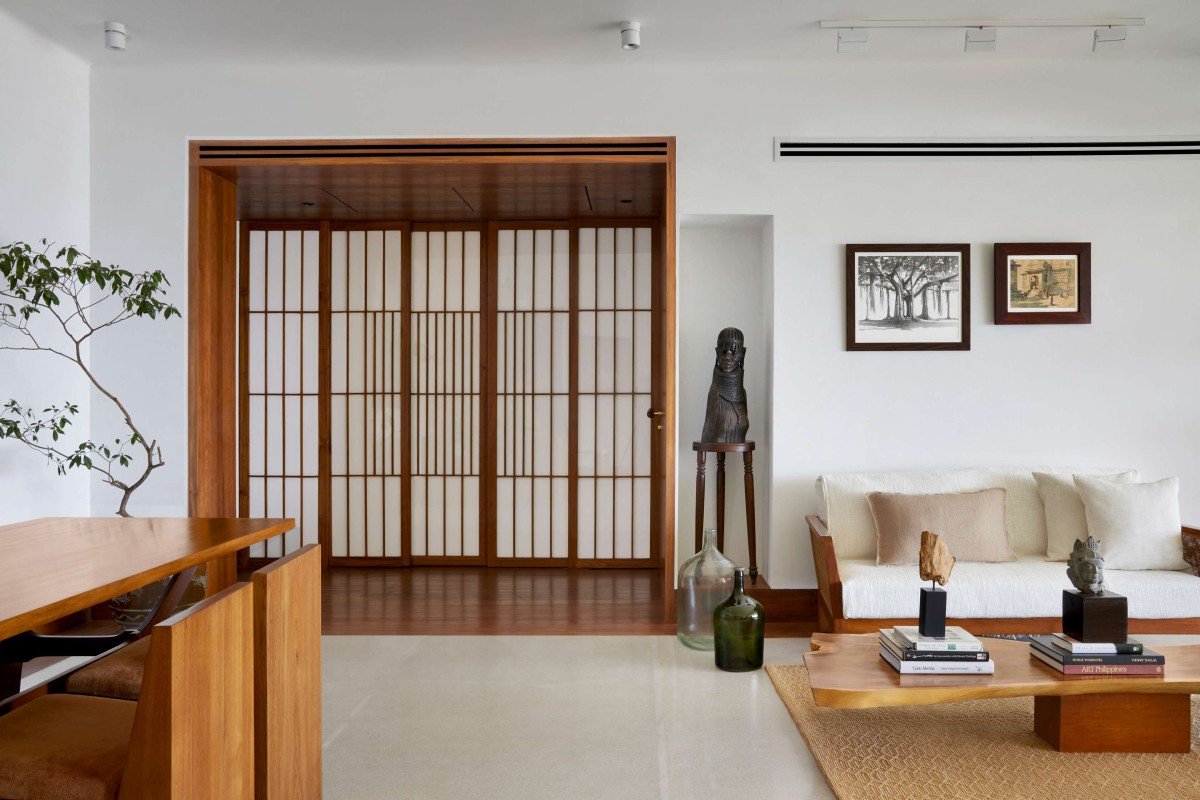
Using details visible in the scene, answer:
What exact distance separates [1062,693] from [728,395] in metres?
2.12

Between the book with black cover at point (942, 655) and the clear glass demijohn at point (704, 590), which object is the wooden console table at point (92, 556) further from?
the clear glass demijohn at point (704, 590)

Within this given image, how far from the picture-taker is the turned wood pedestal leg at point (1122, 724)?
2.60 m

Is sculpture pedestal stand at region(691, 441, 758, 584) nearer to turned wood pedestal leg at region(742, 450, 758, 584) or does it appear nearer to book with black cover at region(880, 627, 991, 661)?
turned wood pedestal leg at region(742, 450, 758, 584)

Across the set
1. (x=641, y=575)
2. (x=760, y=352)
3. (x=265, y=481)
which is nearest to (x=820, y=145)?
(x=760, y=352)

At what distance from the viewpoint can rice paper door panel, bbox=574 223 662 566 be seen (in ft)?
18.2

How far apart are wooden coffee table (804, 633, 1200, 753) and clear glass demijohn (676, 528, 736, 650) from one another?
99cm

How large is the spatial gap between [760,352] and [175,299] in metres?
2.96

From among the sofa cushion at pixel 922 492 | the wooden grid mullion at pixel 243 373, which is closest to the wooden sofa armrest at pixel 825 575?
the sofa cushion at pixel 922 492

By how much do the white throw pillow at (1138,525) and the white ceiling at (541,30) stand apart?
6.71 feet

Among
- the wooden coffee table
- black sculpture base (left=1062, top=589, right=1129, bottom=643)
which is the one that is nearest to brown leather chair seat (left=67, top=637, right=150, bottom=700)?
the wooden coffee table

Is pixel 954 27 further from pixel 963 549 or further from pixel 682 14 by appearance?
pixel 963 549

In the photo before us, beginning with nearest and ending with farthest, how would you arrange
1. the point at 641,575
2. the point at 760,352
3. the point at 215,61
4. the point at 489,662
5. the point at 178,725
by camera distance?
1. the point at 178,725
2. the point at 489,662
3. the point at 215,61
4. the point at 760,352
5. the point at 641,575

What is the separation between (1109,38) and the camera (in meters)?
3.79

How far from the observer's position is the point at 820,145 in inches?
165
